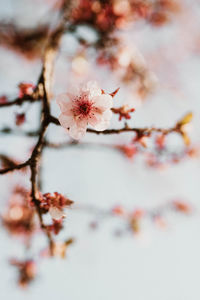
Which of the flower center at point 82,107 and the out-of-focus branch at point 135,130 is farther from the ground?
the flower center at point 82,107

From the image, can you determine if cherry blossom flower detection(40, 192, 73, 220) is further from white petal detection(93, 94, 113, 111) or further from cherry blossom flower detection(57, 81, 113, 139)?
white petal detection(93, 94, 113, 111)

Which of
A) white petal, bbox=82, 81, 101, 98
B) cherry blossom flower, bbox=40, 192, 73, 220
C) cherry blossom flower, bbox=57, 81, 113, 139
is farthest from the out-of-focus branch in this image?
cherry blossom flower, bbox=40, 192, 73, 220

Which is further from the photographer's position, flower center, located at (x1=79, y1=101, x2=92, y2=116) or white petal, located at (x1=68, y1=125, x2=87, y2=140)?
flower center, located at (x1=79, y1=101, x2=92, y2=116)

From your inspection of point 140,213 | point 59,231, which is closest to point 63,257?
point 59,231

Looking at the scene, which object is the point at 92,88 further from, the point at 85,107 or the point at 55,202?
the point at 55,202

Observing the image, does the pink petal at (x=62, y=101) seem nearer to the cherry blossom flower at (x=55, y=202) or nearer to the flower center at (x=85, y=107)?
the flower center at (x=85, y=107)

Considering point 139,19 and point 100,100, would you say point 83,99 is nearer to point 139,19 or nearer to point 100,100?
point 100,100

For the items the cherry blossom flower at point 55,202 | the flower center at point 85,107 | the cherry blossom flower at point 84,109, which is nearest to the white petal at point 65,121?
the cherry blossom flower at point 84,109

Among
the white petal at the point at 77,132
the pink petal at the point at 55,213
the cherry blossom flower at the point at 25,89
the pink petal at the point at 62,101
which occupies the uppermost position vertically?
the cherry blossom flower at the point at 25,89

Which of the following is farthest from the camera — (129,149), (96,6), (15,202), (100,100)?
(15,202)
